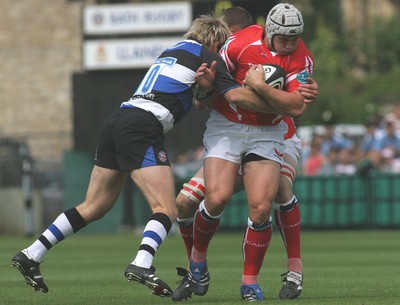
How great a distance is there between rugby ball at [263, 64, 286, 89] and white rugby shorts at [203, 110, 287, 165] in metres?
0.39

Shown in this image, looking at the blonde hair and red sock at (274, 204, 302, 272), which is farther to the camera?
red sock at (274, 204, 302, 272)

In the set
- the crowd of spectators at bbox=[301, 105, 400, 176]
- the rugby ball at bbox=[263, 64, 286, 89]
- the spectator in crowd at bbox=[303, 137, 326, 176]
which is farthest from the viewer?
the spectator in crowd at bbox=[303, 137, 326, 176]

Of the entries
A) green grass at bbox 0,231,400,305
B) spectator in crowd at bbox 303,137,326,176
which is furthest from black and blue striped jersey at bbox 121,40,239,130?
spectator in crowd at bbox 303,137,326,176

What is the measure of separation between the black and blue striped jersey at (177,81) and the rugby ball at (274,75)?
25cm

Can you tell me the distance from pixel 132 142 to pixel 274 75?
4.05 ft

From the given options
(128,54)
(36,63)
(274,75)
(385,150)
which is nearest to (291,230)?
(274,75)

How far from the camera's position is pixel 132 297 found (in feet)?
38.5

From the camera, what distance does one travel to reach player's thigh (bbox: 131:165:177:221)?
35.3 ft

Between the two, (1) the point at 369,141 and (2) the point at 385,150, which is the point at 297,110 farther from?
(1) the point at 369,141

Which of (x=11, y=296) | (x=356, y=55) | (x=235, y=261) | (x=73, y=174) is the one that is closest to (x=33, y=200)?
(x=73, y=174)

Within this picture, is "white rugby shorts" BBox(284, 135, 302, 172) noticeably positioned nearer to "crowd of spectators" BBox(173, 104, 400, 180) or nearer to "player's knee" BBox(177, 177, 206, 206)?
"player's knee" BBox(177, 177, 206, 206)

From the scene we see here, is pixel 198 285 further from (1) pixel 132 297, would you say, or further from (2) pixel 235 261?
(2) pixel 235 261

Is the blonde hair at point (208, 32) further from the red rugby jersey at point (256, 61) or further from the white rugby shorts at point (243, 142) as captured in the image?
the white rugby shorts at point (243, 142)

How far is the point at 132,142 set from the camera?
35.6 feet
